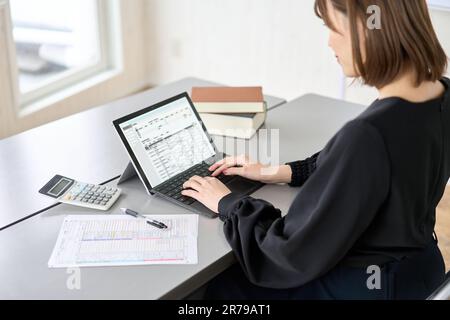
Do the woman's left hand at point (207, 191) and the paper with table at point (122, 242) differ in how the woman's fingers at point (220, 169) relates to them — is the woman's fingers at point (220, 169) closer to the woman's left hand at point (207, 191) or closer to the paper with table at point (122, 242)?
the woman's left hand at point (207, 191)

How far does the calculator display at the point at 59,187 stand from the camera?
1577 mm

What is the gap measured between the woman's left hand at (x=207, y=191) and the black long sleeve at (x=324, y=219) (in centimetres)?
13

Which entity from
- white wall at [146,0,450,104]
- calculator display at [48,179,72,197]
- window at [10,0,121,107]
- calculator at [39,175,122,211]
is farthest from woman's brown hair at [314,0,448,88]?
window at [10,0,121,107]

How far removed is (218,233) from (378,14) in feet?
2.00

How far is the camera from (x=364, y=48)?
1.22 metres

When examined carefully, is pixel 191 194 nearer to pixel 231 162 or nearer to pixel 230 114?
pixel 231 162

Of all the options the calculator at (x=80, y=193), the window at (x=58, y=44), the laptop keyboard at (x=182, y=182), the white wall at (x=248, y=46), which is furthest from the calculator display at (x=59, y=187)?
the white wall at (x=248, y=46)

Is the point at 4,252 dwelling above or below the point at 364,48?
below

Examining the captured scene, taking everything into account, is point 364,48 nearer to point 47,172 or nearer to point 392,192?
point 392,192

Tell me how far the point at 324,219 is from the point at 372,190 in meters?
0.11

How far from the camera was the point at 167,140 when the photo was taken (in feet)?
5.52

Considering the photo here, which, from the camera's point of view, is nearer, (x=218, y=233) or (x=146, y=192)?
(x=218, y=233)

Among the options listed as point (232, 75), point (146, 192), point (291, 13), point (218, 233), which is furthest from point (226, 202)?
point (232, 75)

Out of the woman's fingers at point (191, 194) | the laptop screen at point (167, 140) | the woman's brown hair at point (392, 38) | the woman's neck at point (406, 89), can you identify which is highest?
the woman's brown hair at point (392, 38)
